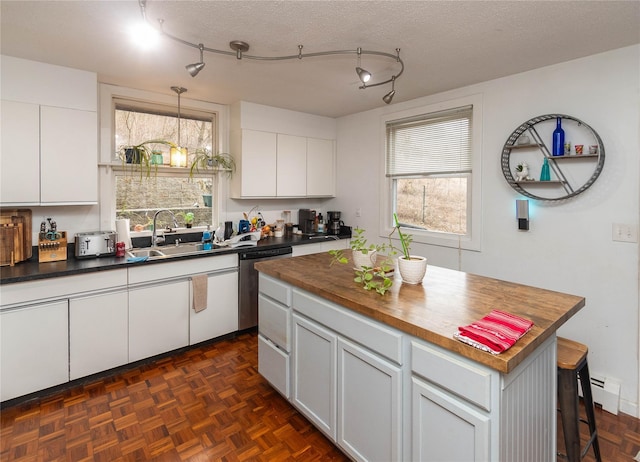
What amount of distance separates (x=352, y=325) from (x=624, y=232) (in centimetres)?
204

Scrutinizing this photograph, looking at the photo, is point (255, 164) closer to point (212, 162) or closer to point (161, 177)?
point (212, 162)

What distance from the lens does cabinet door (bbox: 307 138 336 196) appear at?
432cm

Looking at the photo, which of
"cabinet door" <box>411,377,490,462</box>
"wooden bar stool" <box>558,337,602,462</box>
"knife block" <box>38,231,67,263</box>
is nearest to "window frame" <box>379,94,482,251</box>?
"wooden bar stool" <box>558,337,602,462</box>

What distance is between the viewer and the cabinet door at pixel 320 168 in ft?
14.2

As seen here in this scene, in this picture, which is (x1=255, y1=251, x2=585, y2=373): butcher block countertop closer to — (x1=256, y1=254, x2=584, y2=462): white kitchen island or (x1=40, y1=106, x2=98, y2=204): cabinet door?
(x1=256, y1=254, x2=584, y2=462): white kitchen island

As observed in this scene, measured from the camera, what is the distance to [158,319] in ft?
9.64

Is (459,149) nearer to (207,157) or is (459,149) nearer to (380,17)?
(380,17)

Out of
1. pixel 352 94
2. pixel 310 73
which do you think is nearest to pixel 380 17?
pixel 310 73

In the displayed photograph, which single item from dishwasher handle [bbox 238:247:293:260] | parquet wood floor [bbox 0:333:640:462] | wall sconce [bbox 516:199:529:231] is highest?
wall sconce [bbox 516:199:529:231]

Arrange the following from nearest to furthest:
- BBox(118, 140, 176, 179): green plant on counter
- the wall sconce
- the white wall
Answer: the white wall
the wall sconce
BBox(118, 140, 176, 179): green plant on counter

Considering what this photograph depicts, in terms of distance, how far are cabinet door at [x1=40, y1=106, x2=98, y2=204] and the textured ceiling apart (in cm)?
40

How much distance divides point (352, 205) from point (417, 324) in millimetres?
3071

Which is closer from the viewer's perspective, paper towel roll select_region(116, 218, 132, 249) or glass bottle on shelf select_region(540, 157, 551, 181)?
glass bottle on shelf select_region(540, 157, 551, 181)

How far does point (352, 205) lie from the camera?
4387 mm
